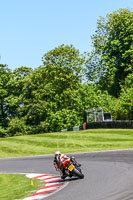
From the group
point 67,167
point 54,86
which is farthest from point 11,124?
point 67,167

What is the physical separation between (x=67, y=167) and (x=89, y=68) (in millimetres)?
59472

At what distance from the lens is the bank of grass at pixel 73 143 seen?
3294 centimetres

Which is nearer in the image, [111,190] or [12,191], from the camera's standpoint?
[111,190]

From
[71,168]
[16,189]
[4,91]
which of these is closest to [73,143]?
[71,168]

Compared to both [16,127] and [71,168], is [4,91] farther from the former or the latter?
[71,168]

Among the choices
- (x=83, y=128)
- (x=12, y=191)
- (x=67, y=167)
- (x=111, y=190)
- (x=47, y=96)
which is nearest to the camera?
(x=111, y=190)

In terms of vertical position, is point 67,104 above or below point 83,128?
above

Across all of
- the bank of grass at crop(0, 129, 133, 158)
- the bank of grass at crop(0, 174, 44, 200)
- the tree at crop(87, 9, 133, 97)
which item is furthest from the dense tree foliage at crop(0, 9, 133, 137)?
the bank of grass at crop(0, 174, 44, 200)

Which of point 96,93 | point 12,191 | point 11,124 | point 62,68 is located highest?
point 62,68

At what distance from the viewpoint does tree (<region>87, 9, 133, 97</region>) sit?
2635 inches

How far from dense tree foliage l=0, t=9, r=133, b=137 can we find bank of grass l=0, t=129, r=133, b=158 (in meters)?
21.4

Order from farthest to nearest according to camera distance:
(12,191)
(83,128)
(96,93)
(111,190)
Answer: (96,93)
(83,128)
(12,191)
(111,190)

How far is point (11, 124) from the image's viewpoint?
70.4 meters

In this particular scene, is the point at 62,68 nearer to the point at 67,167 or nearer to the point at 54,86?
the point at 54,86
